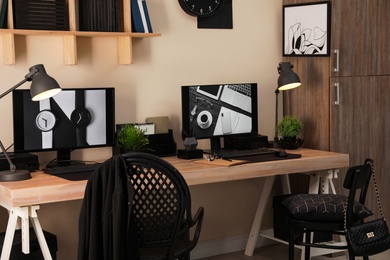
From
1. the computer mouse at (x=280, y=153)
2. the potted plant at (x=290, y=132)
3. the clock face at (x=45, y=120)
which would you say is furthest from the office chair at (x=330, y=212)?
the clock face at (x=45, y=120)

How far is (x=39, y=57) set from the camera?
3924 mm

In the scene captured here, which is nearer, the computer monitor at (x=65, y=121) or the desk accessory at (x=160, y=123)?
the computer monitor at (x=65, y=121)

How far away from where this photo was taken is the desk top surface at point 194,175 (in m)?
3.24

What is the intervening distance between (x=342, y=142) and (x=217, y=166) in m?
1.10

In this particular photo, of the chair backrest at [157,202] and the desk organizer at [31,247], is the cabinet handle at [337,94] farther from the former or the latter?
the desk organizer at [31,247]

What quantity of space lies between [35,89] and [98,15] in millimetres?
794

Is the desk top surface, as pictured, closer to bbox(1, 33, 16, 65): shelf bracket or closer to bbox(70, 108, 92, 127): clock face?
bbox(70, 108, 92, 127): clock face

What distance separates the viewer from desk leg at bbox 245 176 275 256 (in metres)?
4.62

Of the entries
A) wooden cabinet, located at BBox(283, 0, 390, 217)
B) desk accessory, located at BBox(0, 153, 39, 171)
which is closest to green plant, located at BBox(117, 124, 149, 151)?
desk accessory, located at BBox(0, 153, 39, 171)

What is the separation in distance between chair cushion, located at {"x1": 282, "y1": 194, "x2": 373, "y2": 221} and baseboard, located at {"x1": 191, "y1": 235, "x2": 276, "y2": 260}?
1064 millimetres

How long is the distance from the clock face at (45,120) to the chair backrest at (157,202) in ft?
2.83

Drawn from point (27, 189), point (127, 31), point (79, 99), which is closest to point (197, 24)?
point (127, 31)

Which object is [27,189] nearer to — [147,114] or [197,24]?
[147,114]

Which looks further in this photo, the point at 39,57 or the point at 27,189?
the point at 39,57
